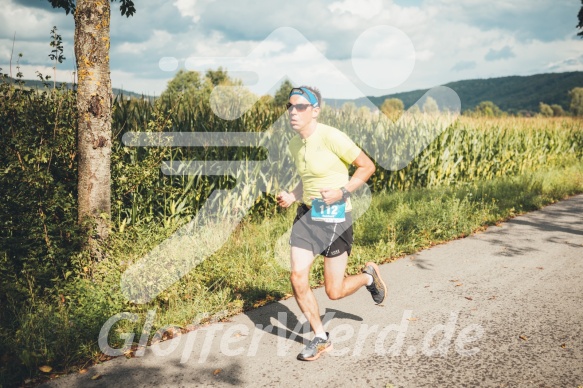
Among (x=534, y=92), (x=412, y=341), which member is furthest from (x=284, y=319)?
(x=534, y=92)

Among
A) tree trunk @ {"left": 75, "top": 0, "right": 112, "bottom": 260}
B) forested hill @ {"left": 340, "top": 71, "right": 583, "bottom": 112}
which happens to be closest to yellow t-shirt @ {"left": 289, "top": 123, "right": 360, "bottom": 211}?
tree trunk @ {"left": 75, "top": 0, "right": 112, "bottom": 260}

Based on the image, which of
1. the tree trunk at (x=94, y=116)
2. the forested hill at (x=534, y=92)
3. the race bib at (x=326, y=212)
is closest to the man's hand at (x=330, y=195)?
the race bib at (x=326, y=212)

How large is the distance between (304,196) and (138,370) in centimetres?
197

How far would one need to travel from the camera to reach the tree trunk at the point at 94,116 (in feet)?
16.1

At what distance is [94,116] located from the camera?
503 centimetres

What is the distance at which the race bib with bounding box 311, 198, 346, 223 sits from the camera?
390 cm

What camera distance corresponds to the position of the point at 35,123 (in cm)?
543

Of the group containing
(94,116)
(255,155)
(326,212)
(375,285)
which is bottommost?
(375,285)

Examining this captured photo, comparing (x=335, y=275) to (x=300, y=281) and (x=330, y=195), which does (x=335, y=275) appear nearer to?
(x=300, y=281)

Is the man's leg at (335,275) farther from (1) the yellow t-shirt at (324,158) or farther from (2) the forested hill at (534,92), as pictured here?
(2) the forested hill at (534,92)

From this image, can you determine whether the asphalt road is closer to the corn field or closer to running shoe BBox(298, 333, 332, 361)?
running shoe BBox(298, 333, 332, 361)

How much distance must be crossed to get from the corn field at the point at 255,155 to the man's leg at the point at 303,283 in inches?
101

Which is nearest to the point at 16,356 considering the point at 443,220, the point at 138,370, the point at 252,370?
the point at 138,370

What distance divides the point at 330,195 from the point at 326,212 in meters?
0.22
